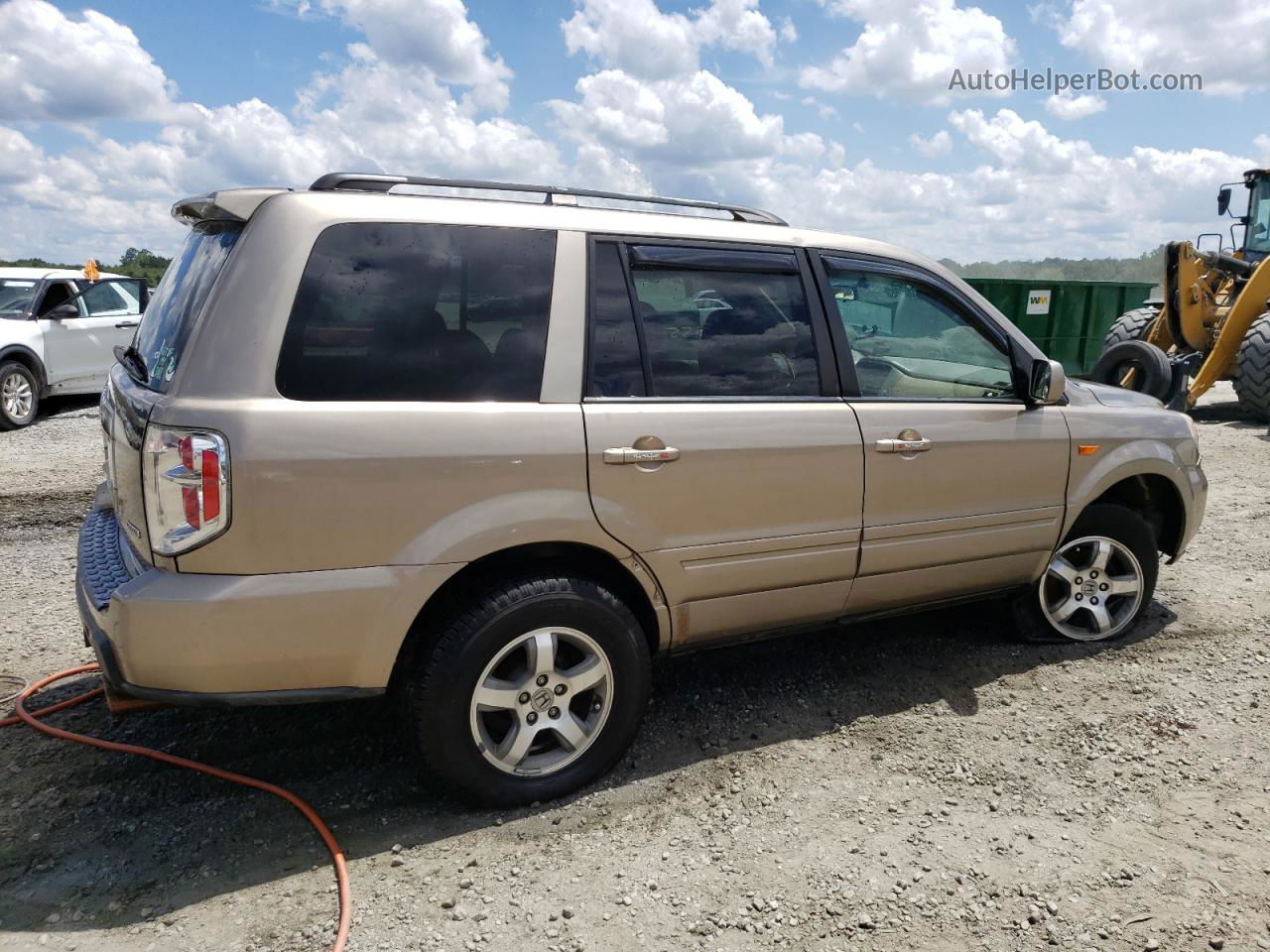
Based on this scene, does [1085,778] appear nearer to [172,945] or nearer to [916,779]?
[916,779]

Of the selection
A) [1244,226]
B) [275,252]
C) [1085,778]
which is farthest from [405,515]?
[1244,226]

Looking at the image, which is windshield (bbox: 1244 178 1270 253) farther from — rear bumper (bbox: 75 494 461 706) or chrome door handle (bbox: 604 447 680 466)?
rear bumper (bbox: 75 494 461 706)

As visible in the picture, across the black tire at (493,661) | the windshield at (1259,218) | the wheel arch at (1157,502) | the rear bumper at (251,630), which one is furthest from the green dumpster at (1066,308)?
the rear bumper at (251,630)

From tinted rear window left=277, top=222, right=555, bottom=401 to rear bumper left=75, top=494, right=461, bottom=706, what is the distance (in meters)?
0.55

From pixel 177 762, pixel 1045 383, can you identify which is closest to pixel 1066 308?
pixel 1045 383

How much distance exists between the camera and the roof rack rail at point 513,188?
288 centimetres

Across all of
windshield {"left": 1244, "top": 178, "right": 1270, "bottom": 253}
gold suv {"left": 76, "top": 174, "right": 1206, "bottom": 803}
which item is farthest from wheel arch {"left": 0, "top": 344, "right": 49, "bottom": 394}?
windshield {"left": 1244, "top": 178, "right": 1270, "bottom": 253}

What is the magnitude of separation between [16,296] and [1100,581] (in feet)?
39.3

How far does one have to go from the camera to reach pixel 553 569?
299 centimetres

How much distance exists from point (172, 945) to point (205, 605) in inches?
35.0

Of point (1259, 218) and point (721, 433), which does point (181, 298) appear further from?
point (1259, 218)

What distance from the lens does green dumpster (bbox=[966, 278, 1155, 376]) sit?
15.1 metres

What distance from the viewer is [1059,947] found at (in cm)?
246

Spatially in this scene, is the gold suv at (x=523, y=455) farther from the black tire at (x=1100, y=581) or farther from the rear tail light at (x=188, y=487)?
the black tire at (x=1100, y=581)
